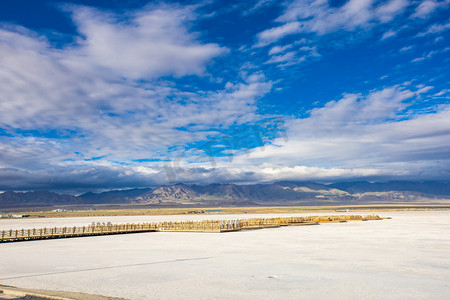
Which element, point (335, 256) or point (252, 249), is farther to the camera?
point (252, 249)

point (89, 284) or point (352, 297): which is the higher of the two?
point (89, 284)

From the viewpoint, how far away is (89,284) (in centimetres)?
1488

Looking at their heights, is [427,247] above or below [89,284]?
below

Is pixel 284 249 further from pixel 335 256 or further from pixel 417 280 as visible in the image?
pixel 417 280

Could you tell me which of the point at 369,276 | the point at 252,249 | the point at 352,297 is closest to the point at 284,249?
the point at 252,249

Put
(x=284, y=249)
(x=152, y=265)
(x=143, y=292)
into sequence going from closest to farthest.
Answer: (x=143, y=292), (x=152, y=265), (x=284, y=249)

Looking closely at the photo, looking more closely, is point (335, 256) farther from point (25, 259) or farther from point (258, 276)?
point (25, 259)

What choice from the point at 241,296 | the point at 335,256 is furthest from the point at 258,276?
the point at 335,256

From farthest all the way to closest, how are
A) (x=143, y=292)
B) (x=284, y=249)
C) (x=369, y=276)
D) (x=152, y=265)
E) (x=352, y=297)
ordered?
(x=284, y=249), (x=152, y=265), (x=369, y=276), (x=143, y=292), (x=352, y=297)

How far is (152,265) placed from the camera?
1991 centimetres

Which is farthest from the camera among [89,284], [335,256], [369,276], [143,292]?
[335,256]

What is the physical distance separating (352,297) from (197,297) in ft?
18.6

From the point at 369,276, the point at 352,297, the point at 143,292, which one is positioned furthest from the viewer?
the point at 369,276

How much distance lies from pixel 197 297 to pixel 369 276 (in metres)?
8.56
